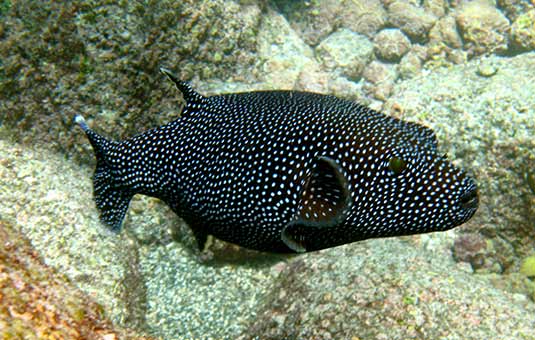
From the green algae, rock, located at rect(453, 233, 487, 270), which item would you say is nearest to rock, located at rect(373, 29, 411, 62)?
rock, located at rect(453, 233, 487, 270)

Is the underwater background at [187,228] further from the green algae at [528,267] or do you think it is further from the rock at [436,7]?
the rock at [436,7]

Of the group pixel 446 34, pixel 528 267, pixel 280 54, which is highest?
pixel 446 34

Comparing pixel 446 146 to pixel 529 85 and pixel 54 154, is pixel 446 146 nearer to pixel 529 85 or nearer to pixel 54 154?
pixel 529 85

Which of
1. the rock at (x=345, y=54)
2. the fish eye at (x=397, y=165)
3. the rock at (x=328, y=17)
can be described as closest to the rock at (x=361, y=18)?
the rock at (x=328, y=17)

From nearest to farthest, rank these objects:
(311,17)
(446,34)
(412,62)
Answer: (412,62) < (311,17) < (446,34)

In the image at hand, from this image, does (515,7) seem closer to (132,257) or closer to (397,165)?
(397,165)

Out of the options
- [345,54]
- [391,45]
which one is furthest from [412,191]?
[391,45]
